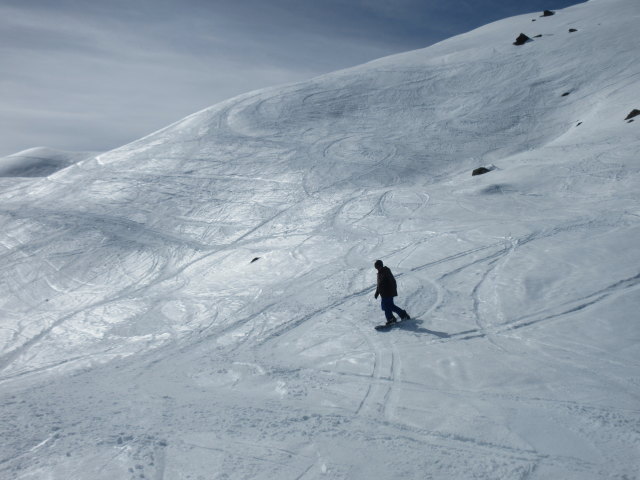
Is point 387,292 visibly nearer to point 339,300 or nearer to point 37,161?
point 339,300

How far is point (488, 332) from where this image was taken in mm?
8164

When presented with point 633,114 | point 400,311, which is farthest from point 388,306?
point 633,114

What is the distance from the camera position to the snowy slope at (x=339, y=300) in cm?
562

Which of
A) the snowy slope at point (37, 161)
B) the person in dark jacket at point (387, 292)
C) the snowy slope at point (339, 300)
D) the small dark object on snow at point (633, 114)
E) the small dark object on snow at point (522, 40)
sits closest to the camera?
the snowy slope at point (339, 300)

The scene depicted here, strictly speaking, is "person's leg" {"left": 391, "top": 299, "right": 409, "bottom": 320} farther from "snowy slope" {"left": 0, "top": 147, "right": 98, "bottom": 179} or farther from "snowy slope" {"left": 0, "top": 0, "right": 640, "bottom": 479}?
"snowy slope" {"left": 0, "top": 147, "right": 98, "bottom": 179}

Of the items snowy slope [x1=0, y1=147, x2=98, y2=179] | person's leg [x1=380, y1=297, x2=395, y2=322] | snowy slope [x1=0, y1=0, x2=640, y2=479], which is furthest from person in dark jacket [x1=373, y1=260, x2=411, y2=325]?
snowy slope [x1=0, y1=147, x2=98, y2=179]

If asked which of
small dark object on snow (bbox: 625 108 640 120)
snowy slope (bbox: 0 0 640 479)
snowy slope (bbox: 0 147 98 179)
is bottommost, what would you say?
snowy slope (bbox: 0 0 640 479)

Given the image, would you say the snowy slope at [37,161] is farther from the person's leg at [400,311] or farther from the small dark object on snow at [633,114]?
the person's leg at [400,311]

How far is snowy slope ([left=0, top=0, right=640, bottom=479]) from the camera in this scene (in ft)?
18.5

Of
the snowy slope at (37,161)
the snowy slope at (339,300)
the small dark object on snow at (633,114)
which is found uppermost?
the snowy slope at (37,161)

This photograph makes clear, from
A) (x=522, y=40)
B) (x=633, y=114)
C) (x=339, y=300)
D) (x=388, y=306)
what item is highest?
(x=522, y=40)

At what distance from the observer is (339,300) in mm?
10875

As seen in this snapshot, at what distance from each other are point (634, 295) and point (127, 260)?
50.5ft

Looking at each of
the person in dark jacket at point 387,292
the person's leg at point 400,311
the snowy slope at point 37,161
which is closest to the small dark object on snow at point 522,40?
the person in dark jacket at point 387,292
